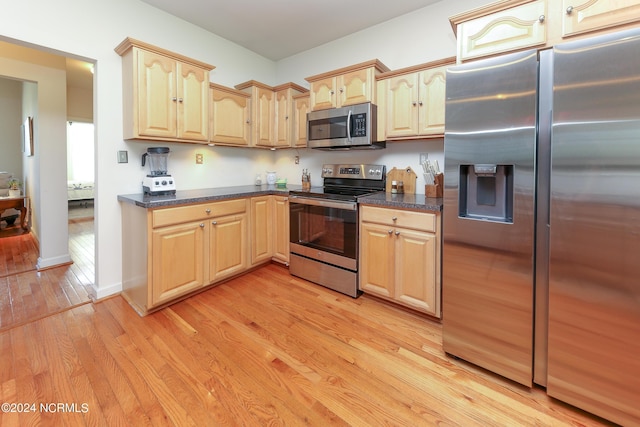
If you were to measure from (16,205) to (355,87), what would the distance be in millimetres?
5790

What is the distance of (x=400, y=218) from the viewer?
2191 millimetres

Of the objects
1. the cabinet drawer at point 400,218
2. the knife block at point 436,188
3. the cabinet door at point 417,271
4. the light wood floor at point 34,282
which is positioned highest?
the knife block at point 436,188

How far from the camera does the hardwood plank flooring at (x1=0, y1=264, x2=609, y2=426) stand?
4.37 feet

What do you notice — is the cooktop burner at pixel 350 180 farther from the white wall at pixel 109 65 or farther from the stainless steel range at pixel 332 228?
the white wall at pixel 109 65

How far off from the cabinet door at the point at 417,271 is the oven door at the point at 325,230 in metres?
0.41

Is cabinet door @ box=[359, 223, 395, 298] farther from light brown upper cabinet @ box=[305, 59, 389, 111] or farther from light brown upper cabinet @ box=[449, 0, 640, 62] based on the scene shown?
light brown upper cabinet @ box=[449, 0, 640, 62]

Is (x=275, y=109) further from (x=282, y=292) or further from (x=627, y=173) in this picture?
(x=627, y=173)

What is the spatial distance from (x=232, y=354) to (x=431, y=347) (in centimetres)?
129

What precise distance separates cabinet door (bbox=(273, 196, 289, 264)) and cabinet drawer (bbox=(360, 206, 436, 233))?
3.21 ft

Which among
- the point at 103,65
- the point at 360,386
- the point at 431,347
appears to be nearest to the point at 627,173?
the point at 431,347

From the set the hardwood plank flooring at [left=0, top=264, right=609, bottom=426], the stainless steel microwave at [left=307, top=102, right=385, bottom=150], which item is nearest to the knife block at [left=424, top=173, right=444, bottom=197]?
the stainless steel microwave at [left=307, top=102, right=385, bottom=150]

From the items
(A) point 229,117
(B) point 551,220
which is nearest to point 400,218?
(B) point 551,220

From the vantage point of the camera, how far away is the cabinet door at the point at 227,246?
2588 millimetres

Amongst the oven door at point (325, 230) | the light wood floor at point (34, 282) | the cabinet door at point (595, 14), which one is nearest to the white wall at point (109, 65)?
the light wood floor at point (34, 282)
